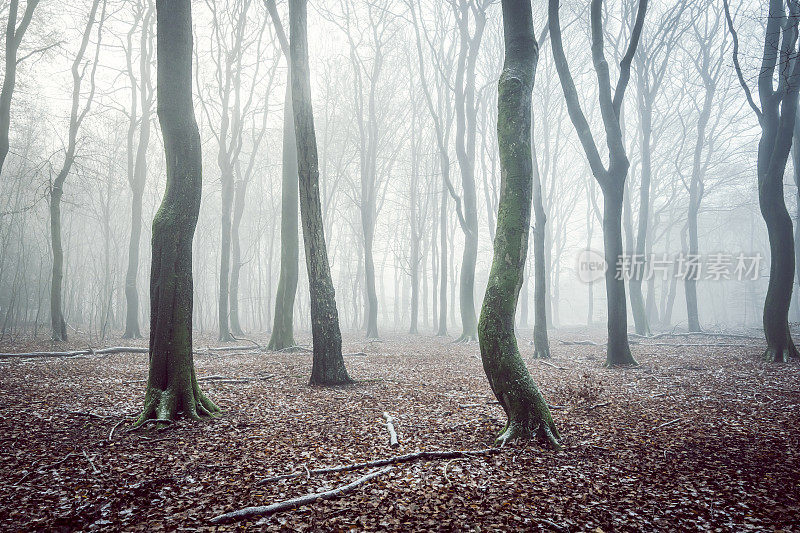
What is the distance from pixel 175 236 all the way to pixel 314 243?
2.32 m

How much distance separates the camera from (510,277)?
3992mm

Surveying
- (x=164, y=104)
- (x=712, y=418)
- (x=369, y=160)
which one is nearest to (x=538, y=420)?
(x=712, y=418)

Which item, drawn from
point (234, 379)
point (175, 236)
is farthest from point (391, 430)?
point (234, 379)

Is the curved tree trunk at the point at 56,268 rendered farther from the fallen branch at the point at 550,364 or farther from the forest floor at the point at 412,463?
the fallen branch at the point at 550,364

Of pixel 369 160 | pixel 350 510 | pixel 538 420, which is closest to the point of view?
pixel 350 510

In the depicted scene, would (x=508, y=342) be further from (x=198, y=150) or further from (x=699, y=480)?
(x=198, y=150)

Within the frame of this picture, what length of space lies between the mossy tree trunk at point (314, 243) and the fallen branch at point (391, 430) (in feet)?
6.22

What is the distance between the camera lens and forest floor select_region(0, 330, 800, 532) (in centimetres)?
256

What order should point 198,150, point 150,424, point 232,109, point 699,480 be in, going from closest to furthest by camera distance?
point 699,480 < point 150,424 < point 198,150 < point 232,109

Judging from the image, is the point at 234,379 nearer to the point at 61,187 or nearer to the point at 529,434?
the point at 529,434

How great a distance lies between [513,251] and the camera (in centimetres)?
404

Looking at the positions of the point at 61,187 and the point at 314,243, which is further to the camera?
the point at 61,187

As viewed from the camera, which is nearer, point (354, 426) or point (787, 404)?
point (354, 426)

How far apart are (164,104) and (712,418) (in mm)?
7476
